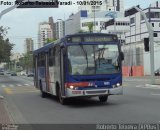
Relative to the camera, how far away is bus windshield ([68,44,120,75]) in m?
19.3

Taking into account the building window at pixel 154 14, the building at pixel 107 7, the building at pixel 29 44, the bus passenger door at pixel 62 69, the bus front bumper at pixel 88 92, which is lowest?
the bus front bumper at pixel 88 92

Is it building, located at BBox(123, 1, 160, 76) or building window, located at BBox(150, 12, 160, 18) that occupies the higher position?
building window, located at BBox(150, 12, 160, 18)

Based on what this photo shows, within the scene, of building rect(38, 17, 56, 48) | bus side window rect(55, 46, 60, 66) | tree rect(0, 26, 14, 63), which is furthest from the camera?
building rect(38, 17, 56, 48)

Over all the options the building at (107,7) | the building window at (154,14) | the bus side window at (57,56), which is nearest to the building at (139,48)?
the building window at (154,14)

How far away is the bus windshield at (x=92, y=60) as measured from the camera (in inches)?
761

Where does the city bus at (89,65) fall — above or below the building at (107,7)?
below

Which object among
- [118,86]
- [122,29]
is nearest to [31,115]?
[118,86]

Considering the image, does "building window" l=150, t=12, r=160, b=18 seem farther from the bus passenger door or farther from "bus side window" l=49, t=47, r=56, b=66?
the bus passenger door

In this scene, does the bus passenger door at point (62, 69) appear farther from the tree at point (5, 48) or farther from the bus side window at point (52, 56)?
the tree at point (5, 48)

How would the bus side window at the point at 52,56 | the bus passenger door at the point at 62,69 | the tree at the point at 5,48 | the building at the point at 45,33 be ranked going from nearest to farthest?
the bus passenger door at the point at 62,69
the bus side window at the point at 52,56
the tree at the point at 5,48
the building at the point at 45,33

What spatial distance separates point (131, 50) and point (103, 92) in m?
74.1

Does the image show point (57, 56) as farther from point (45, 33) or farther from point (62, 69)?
point (45, 33)

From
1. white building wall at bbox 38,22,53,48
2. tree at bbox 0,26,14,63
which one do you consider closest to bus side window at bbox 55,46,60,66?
tree at bbox 0,26,14,63

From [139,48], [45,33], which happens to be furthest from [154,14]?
[45,33]
